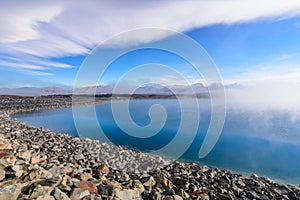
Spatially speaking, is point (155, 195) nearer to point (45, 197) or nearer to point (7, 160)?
point (45, 197)

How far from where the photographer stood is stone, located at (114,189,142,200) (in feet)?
15.8

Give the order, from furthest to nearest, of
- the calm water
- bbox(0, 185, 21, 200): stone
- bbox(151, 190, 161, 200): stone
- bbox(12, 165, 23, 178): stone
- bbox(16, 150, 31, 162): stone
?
the calm water → bbox(16, 150, 31, 162): stone → bbox(151, 190, 161, 200): stone → bbox(12, 165, 23, 178): stone → bbox(0, 185, 21, 200): stone

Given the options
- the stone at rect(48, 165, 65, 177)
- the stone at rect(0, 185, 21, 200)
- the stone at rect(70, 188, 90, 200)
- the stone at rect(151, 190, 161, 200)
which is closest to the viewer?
the stone at rect(0, 185, 21, 200)

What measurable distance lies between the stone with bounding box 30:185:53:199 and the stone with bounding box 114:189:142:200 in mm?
1196

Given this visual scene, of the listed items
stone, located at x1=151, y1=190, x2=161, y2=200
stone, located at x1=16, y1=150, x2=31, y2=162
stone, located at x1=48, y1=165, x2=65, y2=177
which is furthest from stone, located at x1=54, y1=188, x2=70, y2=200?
stone, located at x1=16, y1=150, x2=31, y2=162

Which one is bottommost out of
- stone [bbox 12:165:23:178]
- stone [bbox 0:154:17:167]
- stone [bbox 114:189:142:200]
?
stone [bbox 114:189:142:200]

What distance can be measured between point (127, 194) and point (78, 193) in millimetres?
1021

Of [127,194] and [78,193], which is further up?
[78,193]

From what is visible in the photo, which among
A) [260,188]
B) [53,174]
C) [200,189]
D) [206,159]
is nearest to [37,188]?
[53,174]

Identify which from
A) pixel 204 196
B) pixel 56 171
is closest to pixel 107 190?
pixel 56 171

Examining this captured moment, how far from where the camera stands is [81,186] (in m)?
4.69

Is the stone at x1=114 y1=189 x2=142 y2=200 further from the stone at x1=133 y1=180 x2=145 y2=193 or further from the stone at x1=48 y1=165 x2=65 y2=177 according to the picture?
the stone at x1=48 y1=165 x2=65 y2=177

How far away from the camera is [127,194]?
500cm

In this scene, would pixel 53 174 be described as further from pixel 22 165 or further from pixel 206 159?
pixel 206 159
